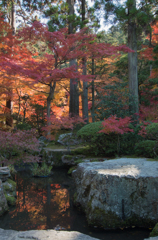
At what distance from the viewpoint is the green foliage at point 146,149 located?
5.93 meters

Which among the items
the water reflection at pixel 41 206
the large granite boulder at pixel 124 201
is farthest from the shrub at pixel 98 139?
the large granite boulder at pixel 124 201

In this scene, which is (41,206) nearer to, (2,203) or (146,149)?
(2,203)

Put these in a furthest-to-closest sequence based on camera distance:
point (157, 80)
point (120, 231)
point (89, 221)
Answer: point (157, 80) < point (89, 221) < point (120, 231)

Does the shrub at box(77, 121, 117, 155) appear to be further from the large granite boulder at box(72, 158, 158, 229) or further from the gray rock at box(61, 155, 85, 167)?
the large granite boulder at box(72, 158, 158, 229)

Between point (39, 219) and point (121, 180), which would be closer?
point (121, 180)

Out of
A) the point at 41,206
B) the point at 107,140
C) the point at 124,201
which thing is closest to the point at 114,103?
the point at 107,140

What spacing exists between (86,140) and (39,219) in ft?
12.5

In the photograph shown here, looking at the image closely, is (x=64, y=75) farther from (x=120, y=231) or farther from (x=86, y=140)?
(x=120, y=231)

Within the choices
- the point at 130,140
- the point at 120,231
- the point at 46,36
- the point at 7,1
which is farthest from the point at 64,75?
the point at 7,1

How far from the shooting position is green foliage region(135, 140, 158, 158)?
5929mm

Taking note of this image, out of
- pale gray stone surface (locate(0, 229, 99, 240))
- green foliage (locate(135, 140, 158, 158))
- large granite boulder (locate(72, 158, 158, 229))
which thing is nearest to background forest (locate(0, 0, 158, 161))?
green foliage (locate(135, 140, 158, 158))

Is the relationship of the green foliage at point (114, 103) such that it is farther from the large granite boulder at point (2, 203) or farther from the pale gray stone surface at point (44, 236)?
the pale gray stone surface at point (44, 236)

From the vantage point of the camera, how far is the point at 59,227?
3293mm

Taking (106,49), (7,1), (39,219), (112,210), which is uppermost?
(7,1)
